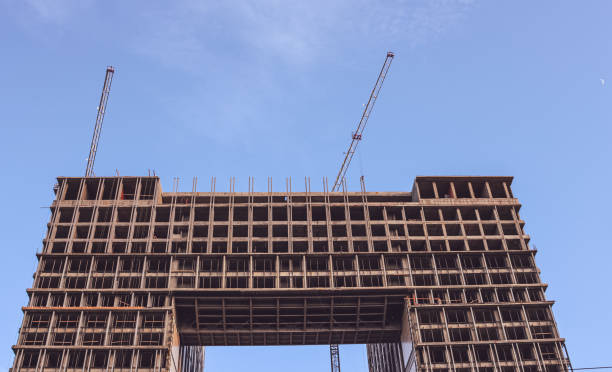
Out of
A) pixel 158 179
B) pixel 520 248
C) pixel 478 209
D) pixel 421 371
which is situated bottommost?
pixel 421 371

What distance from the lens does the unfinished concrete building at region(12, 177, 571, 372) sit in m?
80.6

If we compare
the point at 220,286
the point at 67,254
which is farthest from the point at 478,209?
the point at 67,254

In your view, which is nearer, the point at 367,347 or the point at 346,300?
the point at 346,300

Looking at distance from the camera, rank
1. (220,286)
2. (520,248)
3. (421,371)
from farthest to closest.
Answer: (520,248), (220,286), (421,371)

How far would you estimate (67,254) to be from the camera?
86.8 metres

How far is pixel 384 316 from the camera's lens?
8912 centimetres

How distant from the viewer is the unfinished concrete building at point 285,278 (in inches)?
3172

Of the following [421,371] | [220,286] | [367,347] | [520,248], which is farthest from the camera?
[367,347]

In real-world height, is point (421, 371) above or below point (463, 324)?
below

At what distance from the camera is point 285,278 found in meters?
87.1

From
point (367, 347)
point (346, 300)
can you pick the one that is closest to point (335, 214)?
point (346, 300)

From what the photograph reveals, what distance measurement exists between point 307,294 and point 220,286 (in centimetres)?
1236

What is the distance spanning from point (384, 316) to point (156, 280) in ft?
110

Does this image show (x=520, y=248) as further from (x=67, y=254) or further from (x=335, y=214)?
(x=67, y=254)
